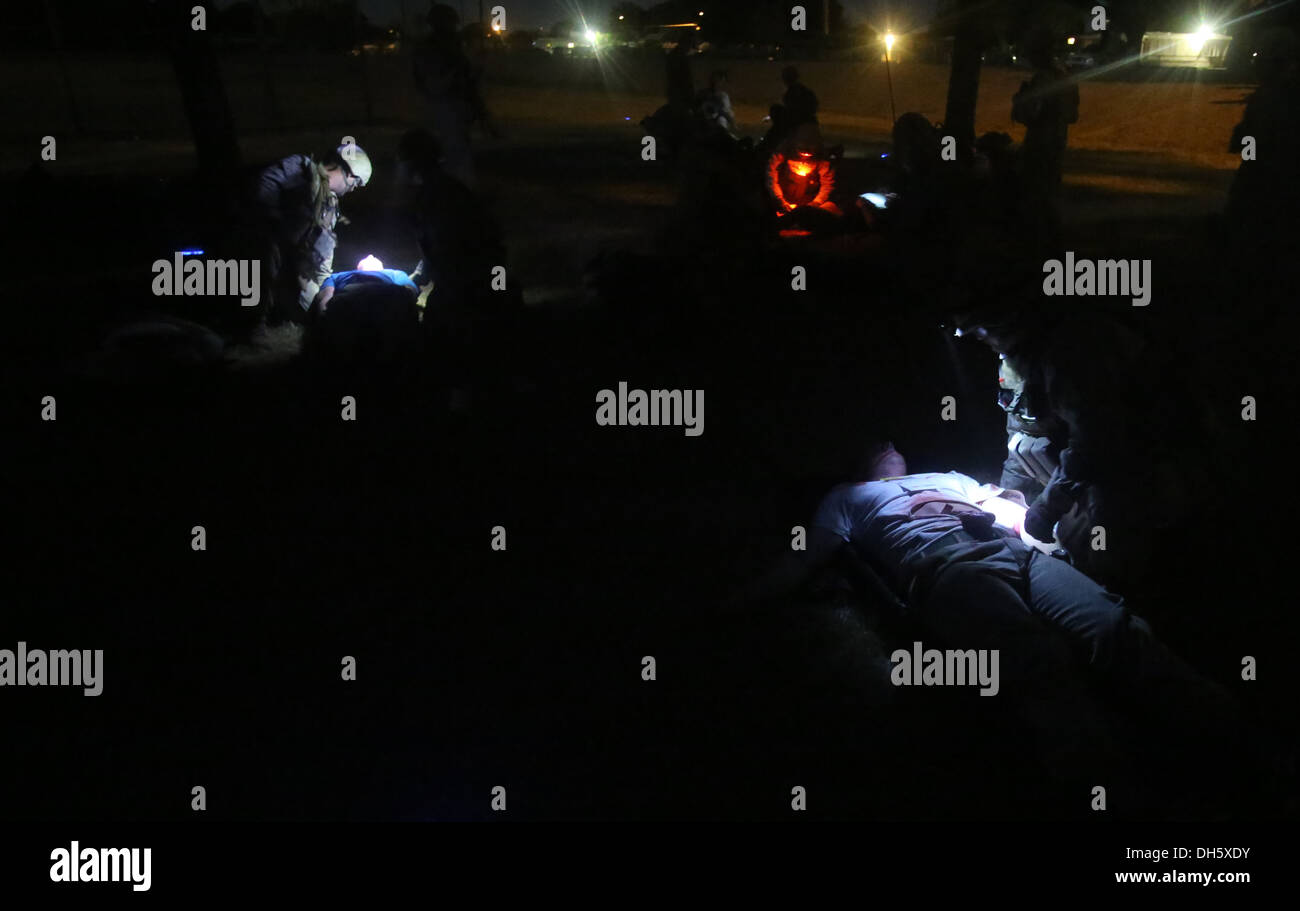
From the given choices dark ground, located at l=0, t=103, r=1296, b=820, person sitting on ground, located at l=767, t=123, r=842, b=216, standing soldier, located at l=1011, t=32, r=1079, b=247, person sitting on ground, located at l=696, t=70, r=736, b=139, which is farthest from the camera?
person sitting on ground, located at l=696, t=70, r=736, b=139

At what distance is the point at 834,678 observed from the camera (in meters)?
3.42

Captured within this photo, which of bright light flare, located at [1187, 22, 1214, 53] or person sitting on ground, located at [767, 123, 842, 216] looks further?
bright light flare, located at [1187, 22, 1214, 53]

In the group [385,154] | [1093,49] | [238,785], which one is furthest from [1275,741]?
[1093,49]

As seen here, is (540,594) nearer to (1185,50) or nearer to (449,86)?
(449,86)

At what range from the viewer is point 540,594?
160 inches

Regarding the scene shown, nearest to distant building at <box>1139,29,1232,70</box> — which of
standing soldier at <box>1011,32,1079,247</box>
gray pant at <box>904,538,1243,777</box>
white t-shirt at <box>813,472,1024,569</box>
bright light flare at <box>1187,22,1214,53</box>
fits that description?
bright light flare at <box>1187,22,1214,53</box>

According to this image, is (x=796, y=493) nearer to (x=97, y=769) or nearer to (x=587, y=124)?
(x=97, y=769)

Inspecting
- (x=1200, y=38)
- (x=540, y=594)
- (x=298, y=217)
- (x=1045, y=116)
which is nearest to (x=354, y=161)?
(x=298, y=217)

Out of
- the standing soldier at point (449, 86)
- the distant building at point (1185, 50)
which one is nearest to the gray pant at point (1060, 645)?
the standing soldier at point (449, 86)

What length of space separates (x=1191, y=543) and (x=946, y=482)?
3.15ft

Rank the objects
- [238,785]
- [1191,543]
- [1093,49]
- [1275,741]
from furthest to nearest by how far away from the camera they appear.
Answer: [1093,49], [1191,543], [238,785], [1275,741]

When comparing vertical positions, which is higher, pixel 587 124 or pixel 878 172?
pixel 587 124

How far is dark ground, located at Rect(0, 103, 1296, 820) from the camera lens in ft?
9.84

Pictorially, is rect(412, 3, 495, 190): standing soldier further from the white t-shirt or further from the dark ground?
the white t-shirt
